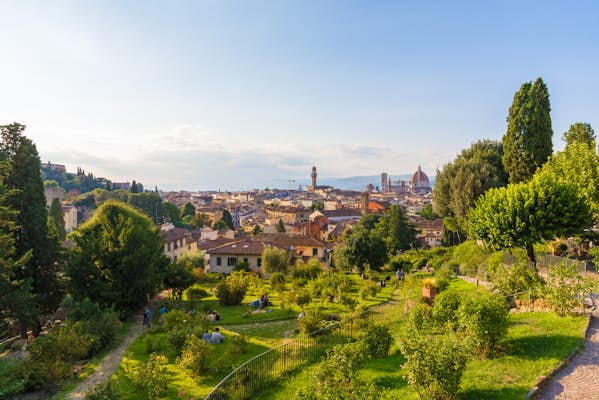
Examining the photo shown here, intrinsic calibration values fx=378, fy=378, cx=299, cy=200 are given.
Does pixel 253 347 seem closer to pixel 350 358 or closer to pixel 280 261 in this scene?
pixel 350 358

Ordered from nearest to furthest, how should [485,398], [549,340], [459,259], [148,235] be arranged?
[485,398] < [549,340] < [148,235] < [459,259]

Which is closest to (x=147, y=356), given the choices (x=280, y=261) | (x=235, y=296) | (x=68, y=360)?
(x=68, y=360)

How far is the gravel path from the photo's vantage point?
9148mm

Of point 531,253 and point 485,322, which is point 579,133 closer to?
point 531,253

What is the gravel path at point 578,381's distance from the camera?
30.0 feet

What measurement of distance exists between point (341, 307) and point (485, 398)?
50.3 feet

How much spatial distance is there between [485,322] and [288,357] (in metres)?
7.03

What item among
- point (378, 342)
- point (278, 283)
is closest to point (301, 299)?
point (278, 283)

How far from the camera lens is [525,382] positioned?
969 centimetres

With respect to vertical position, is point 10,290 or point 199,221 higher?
point 199,221

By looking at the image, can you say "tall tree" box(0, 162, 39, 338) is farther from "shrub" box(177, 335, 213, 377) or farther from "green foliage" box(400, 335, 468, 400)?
"green foliage" box(400, 335, 468, 400)

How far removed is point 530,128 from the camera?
3525cm

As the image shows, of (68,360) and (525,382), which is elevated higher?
(525,382)

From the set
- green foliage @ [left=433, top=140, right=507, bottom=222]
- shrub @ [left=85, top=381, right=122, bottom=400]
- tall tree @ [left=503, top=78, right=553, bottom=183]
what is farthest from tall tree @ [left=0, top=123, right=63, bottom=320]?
tall tree @ [left=503, top=78, right=553, bottom=183]
